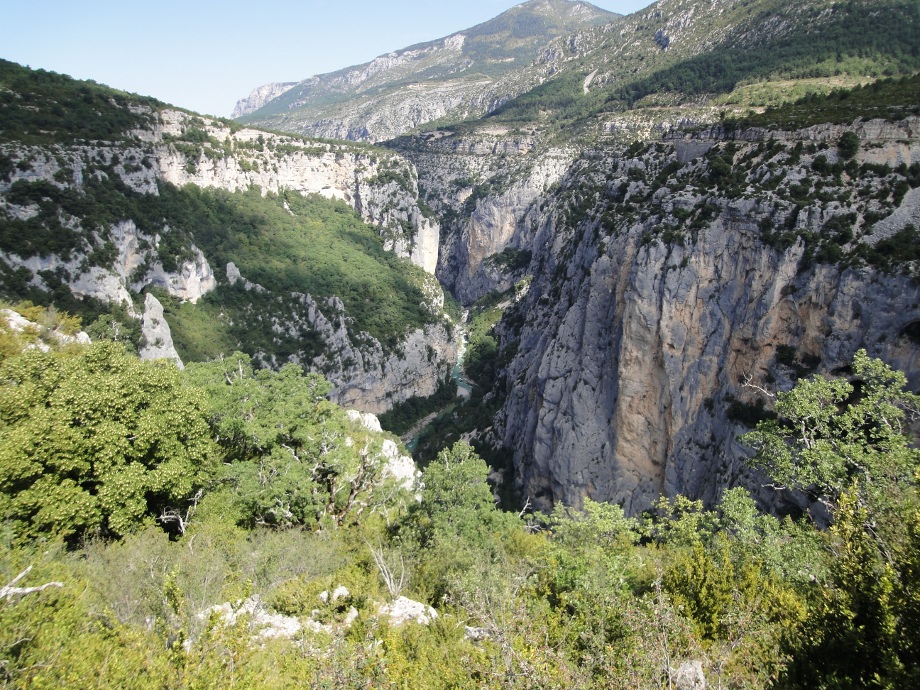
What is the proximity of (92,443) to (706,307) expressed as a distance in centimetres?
3280

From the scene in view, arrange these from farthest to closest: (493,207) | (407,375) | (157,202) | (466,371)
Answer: (493,207), (466,371), (407,375), (157,202)

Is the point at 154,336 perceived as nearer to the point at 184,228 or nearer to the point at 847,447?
the point at 184,228

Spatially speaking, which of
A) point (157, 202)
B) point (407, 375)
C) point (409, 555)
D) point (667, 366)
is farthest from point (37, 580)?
point (407, 375)

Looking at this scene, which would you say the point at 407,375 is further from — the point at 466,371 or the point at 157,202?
the point at 157,202

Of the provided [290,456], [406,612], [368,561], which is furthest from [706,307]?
[406,612]

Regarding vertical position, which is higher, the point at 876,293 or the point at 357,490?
the point at 876,293

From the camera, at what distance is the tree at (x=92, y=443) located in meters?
14.0

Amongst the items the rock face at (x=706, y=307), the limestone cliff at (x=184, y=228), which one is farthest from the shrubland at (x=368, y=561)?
the limestone cliff at (x=184, y=228)

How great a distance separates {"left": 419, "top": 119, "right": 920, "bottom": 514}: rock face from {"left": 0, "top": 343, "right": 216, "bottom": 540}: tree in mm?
27919

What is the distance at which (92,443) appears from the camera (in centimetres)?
1515

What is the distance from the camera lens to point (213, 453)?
802 inches

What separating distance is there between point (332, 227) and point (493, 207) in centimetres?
4112

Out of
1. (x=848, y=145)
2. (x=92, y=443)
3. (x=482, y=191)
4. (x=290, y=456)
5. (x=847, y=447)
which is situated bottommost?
(x=290, y=456)

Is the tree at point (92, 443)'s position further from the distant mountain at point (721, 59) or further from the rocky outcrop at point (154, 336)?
the distant mountain at point (721, 59)
